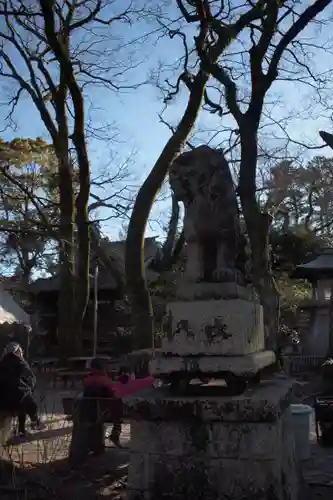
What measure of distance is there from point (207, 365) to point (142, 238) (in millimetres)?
12131

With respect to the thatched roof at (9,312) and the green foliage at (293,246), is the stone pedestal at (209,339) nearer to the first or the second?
the thatched roof at (9,312)

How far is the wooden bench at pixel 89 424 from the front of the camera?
7173 millimetres

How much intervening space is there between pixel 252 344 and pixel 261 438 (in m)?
0.90

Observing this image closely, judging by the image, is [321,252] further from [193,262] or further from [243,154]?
[193,262]

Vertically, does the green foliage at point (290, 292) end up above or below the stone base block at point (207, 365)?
above

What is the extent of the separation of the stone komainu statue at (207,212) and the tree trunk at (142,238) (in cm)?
1036

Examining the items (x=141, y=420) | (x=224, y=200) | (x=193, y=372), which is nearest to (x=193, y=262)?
(x=224, y=200)

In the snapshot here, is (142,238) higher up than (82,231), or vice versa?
(82,231)

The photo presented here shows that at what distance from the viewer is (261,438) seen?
4.56 m

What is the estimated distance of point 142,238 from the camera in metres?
16.8

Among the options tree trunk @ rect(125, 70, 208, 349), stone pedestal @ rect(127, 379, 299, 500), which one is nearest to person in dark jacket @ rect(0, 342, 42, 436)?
stone pedestal @ rect(127, 379, 299, 500)

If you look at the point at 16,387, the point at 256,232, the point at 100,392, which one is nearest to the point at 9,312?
the point at 256,232

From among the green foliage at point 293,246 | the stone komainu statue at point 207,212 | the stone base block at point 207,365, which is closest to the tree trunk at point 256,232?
the stone komainu statue at point 207,212

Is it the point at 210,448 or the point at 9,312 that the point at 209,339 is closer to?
the point at 210,448
